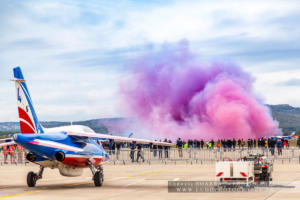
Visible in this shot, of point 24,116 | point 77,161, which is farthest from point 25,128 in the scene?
point 77,161

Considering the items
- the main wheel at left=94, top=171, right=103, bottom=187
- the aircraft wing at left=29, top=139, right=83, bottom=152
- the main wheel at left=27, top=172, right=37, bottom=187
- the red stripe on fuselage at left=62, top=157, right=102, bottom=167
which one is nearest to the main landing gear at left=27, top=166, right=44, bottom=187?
the main wheel at left=27, top=172, right=37, bottom=187

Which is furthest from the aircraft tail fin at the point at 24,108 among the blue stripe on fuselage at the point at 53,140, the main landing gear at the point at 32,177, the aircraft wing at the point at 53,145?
the main landing gear at the point at 32,177

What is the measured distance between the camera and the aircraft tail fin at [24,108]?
71.6ft

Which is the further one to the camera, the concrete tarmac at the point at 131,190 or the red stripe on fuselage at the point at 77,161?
the red stripe on fuselage at the point at 77,161

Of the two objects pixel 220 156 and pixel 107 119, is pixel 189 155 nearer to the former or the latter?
pixel 220 156

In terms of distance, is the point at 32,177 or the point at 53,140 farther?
the point at 32,177

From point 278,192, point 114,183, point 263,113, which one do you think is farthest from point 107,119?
point 278,192

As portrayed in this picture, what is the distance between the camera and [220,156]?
39844 millimetres

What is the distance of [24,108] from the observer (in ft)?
72.0

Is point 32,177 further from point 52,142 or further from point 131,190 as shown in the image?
point 131,190

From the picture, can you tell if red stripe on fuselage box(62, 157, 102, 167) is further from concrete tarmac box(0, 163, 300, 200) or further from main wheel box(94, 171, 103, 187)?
concrete tarmac box(0, 163, 300, 200)

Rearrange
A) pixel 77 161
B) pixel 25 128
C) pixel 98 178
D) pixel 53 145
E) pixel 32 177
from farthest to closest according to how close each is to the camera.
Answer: pixel 32 177 < pixel 98 178 < pixel 77 161 < pixel 25 128 < pixel 53 145

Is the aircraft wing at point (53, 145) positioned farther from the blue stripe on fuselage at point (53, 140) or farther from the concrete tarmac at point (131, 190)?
the concrete tarmac at point (131, 190)

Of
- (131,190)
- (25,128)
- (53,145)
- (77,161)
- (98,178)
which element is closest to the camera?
(131,190)
